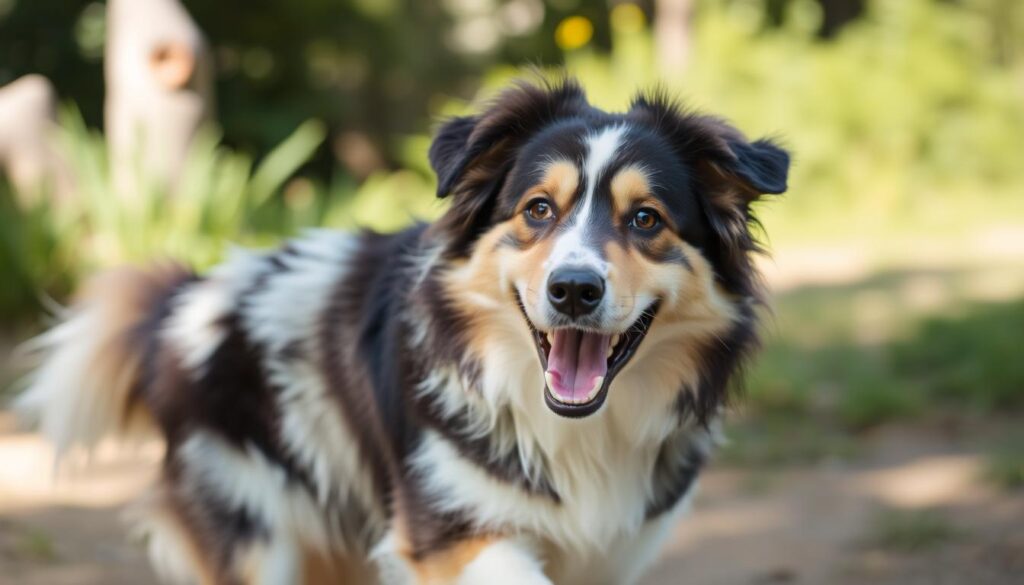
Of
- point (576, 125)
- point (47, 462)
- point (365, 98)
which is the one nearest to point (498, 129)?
point (576, 125)

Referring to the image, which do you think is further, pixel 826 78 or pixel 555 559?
pixel 826 78

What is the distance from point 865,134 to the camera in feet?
43.2

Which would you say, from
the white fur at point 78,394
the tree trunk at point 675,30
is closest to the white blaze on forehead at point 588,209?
the white fur at point 78,394

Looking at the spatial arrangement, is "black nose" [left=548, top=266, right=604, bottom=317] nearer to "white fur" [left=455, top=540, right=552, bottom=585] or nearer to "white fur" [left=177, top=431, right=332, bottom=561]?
"white fur" [left=455, top=540, right=552, bottom=585]

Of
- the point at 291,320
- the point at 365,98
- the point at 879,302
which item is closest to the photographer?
the point at 291,320

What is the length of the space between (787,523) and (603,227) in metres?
2.87

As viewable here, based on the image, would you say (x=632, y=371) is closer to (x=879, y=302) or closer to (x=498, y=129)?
(x=498, y=129)

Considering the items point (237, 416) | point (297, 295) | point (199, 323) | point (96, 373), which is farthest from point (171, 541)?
point (297, 295)

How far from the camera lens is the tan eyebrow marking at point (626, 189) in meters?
3.23

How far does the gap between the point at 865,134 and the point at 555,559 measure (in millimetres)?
10774

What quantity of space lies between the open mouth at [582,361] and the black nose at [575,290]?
0.14m

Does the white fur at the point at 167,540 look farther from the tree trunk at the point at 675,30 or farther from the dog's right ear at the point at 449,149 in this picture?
the tree trunk at the point at 675,30

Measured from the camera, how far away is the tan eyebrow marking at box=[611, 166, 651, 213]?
323 cm

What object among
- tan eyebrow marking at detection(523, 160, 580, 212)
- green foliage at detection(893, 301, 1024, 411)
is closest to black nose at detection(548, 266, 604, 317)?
tan eyebrow marking at detection(523, 160, 580, 212)
